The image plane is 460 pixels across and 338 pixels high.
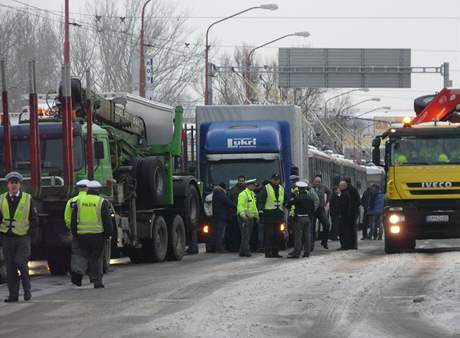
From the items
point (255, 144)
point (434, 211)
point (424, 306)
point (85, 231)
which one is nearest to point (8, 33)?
point (255, 144)

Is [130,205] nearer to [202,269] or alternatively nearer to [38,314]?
[202,269]

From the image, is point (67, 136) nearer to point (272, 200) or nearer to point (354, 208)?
point (272, 200)

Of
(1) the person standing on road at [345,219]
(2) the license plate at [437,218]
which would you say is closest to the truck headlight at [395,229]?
(2) the license plate at [437,218]

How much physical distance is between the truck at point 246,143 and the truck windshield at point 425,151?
12.7 ft

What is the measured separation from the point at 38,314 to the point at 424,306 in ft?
15.1

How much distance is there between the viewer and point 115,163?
2384 centimetres

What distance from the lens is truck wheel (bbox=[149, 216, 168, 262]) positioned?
24859 millimetres

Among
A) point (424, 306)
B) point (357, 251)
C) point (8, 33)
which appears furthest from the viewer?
point (8, 33)

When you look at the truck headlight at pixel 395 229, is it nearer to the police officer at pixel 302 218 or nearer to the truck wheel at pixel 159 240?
the police officer at pixel 302 218

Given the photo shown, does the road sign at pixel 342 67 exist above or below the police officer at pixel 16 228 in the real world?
above

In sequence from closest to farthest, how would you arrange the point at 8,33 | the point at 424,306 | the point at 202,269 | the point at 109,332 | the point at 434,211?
1. the point at 109,332
2. the point at 424,306
3. the point at 202,269
4. the point at 434,211
5. the point at 8,33

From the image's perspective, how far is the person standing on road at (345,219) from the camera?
95.2 feet

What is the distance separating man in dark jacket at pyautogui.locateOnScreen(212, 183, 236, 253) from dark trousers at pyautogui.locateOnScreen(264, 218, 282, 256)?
221 centimetres

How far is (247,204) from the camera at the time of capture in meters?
26.9
